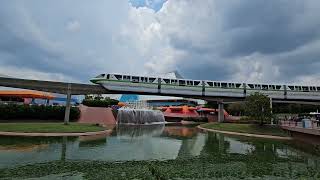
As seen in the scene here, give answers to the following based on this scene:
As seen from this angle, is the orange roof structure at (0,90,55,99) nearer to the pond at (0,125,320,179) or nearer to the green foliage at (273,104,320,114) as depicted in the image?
the pond at (0,125,320,179)

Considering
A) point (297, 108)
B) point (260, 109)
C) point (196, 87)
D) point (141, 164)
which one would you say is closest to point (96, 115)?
point (196, 87)

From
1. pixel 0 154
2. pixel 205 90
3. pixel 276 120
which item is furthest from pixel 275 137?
pixel 0 154

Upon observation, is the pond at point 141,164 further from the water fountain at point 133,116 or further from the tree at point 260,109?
the water fountain at point 133,116

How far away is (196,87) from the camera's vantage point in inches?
2611

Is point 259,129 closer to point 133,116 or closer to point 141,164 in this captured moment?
point 141,164

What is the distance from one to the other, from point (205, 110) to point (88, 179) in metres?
87.3

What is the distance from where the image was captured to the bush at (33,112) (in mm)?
53844

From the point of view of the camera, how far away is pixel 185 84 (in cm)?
6569

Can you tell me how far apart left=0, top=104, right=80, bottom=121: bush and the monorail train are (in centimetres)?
1053

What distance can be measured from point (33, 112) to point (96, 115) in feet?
58.8

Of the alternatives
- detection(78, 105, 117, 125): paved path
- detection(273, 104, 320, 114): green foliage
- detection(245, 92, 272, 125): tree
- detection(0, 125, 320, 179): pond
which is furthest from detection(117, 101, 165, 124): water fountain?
detection(273, 104, 320, 114): green foliage

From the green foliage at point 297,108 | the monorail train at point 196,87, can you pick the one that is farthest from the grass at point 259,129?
the green foliage at point 297,108

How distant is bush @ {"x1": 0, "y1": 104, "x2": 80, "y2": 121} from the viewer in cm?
5384

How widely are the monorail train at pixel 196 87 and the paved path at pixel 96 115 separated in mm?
12929
